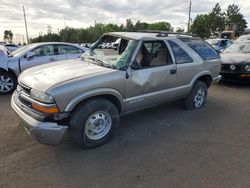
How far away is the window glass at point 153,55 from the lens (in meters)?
4.09

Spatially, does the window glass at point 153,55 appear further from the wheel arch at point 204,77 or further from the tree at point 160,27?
the tree at point 160,27

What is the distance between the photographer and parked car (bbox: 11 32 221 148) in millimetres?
3172

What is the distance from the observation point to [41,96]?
3131 mm

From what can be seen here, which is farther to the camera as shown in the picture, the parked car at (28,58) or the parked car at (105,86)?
the parked car at (28,58)

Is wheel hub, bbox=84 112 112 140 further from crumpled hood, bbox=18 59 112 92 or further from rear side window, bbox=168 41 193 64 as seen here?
rear side window, bbox=168 41 193 64

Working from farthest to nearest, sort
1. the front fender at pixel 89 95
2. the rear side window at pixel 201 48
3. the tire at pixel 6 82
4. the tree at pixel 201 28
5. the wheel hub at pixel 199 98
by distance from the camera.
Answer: the tree at pixel 201 28 → the tire at pixel 6 82 → the wheel hub at pixel 199 98 → the rear side window at pixel 201 48 → the front fender at pixel 89 95

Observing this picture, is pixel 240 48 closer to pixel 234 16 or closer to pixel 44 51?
pixel 44 51

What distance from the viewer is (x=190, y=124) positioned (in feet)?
15.1

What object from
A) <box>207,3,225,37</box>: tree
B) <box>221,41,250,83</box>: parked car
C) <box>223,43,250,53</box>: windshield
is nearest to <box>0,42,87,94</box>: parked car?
<box>221,41,250,83</box>: parked car

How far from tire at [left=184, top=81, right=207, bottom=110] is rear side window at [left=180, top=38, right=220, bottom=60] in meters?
0.64


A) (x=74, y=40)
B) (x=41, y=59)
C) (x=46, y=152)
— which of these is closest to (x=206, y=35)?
(x=74, y=40)

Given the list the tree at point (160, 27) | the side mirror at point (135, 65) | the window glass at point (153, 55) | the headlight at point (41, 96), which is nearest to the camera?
the headlight at point (41, 96)

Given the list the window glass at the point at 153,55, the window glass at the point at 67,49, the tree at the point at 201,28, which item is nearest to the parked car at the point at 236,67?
the window glass at the point at 153,55

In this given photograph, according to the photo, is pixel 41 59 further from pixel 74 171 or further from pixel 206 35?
pixel 206 35
